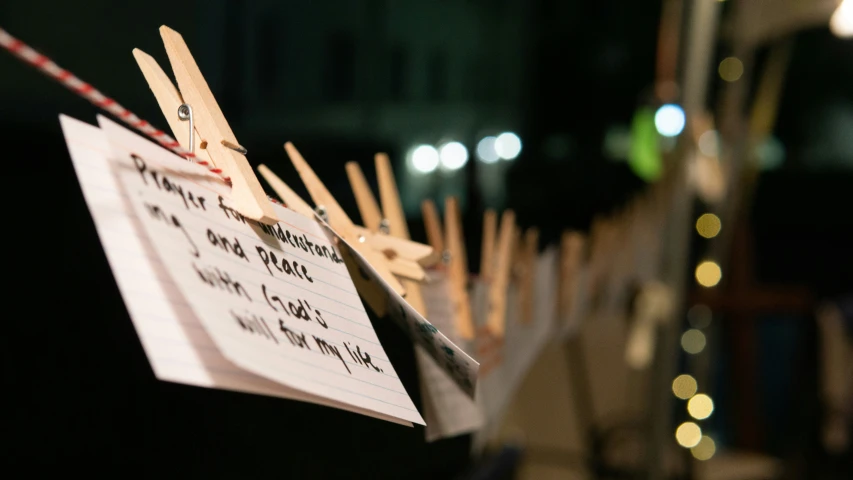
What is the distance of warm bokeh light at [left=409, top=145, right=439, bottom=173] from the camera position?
3.46ft

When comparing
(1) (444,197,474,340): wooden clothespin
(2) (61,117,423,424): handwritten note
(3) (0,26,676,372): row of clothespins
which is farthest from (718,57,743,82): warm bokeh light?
(2) (61,117,423,424): handwritten note

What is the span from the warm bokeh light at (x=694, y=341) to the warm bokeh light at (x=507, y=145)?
1.44 m

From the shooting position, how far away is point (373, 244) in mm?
547

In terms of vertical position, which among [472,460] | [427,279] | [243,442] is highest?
[427,279]

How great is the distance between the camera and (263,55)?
67 cm

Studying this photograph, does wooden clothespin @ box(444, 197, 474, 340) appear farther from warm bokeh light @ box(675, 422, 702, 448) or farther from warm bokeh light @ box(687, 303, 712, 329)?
warm bokeh light @ box(687, 303, 712, 329)

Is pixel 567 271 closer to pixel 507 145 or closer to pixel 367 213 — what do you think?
pixel 507 145

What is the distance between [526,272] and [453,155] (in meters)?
0.23

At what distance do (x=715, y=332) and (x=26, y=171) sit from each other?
10.1ft

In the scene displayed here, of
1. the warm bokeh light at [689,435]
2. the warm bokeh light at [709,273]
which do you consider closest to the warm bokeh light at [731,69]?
the warm bokeh light at [709,273]

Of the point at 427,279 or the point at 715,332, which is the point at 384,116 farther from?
the point at 715,332

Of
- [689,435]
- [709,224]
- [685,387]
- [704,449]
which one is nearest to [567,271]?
[689,435]

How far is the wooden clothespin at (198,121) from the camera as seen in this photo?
1.25 ft

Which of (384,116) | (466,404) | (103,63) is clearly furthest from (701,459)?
(103,63)
